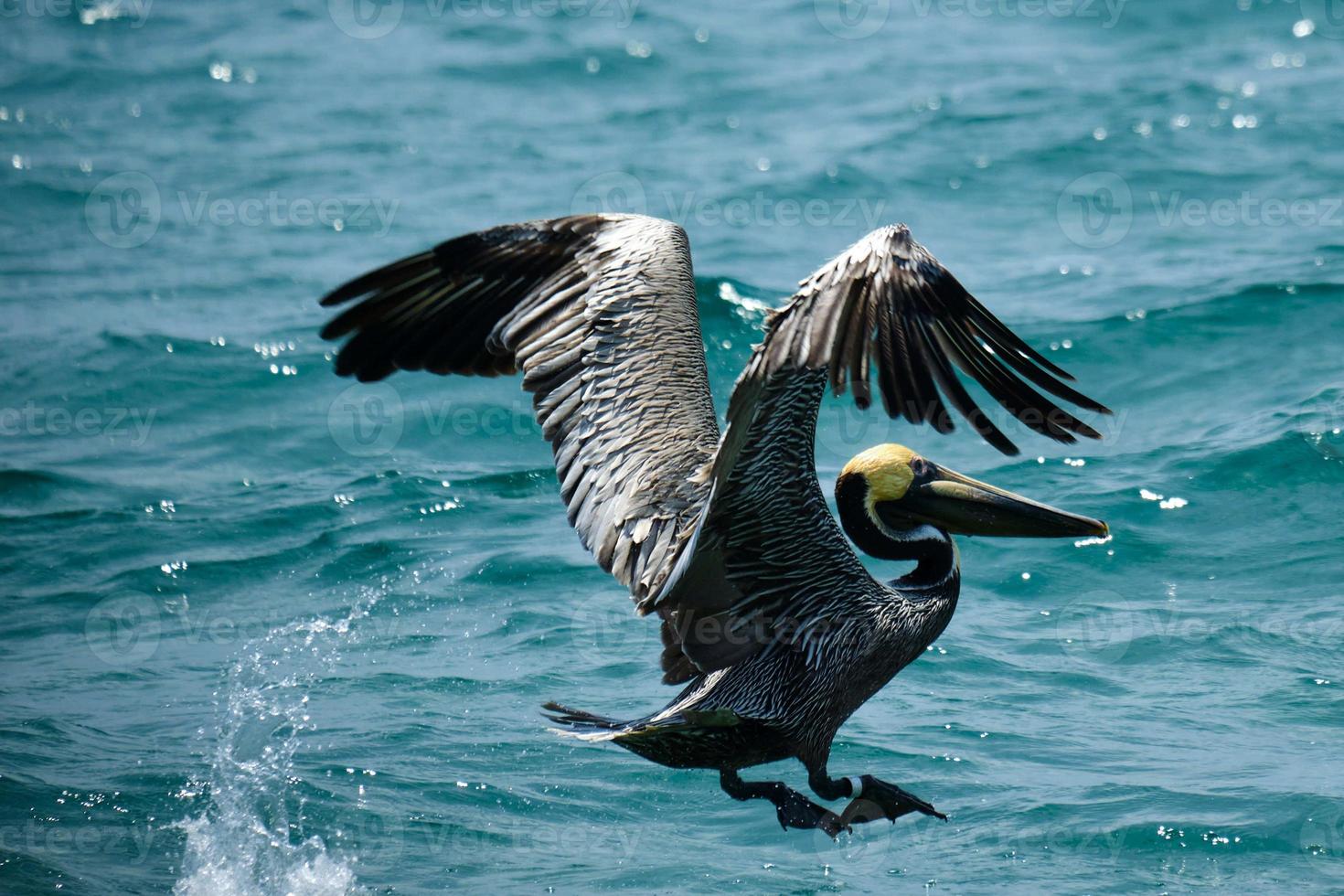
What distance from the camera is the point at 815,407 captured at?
17.0ft

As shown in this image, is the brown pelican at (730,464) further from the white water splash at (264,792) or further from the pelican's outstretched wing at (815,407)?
the white water splash at (264,792)

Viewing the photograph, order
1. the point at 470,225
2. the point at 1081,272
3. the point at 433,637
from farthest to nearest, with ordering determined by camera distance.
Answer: the point at 470,225 → the point at 1081,272 → the point at 433,637

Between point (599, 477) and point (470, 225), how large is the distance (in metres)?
7.97

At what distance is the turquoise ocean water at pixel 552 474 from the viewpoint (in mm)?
6703

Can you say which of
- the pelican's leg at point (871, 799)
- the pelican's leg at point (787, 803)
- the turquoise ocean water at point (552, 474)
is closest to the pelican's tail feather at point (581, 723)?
the pelican's leg at point (787, 803)

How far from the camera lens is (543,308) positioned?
6.54 meters

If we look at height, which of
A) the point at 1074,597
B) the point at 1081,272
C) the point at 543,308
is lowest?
the point at 1074,597

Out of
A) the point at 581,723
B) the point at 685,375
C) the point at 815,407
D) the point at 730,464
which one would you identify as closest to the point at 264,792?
the point at 581,723

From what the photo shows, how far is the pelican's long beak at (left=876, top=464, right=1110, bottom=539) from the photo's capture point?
614 centimetres

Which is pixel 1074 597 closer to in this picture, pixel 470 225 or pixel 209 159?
pixel 470 225

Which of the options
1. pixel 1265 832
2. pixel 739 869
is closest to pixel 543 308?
pixel 739 869

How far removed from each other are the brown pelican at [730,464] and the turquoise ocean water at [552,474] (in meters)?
0.80

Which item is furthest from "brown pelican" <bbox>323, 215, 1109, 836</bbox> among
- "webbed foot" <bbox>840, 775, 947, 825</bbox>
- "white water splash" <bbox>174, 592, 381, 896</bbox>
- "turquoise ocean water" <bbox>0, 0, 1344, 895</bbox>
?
"white water splash" <bbox>174, 592, 381, 896</bbox>

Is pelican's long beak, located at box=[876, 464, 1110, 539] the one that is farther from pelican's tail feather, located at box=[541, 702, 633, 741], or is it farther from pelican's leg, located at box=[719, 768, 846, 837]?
pelican's tail feather, located at box=[541, 702, 633, 741]
